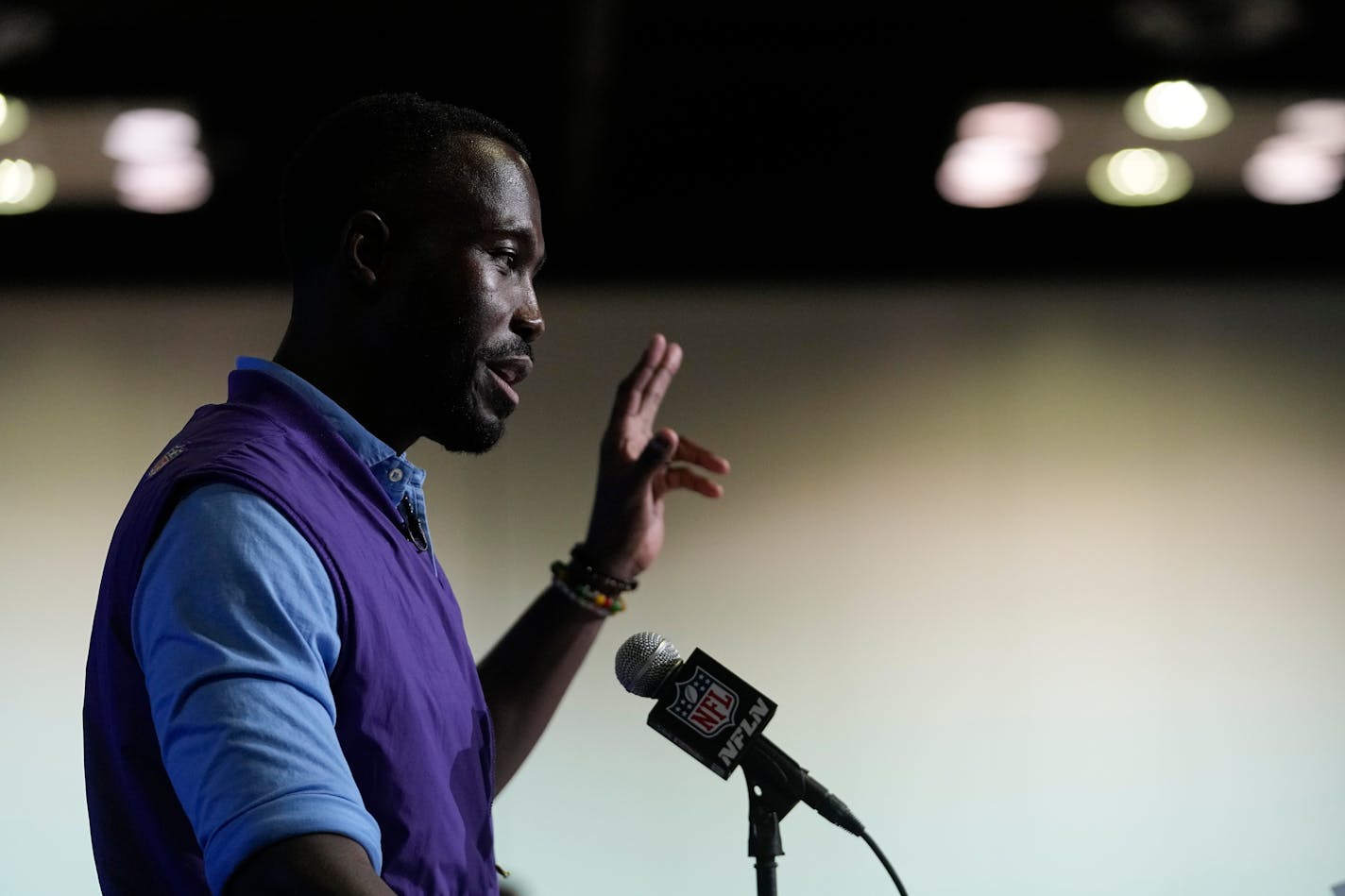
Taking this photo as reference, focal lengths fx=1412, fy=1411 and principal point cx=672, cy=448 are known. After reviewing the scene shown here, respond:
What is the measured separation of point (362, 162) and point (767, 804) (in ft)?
2.32

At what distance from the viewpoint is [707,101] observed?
11.9 ft

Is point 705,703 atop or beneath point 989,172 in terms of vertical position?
beneath

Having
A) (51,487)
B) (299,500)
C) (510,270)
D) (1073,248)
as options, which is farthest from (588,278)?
(299,500)

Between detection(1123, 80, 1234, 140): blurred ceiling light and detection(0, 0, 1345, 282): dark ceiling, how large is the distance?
5cm

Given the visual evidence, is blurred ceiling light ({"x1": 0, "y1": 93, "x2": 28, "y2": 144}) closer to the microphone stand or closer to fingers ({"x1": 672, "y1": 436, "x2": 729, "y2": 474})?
fingers ({"x1": 672, "y1": 436, "x2": 729, "y2": 474})

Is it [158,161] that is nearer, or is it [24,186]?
[158,161]

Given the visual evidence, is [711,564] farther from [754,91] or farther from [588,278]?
[754,91]

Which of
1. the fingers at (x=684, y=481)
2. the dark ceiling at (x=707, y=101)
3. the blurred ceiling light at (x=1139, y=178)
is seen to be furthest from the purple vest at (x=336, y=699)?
the blurred ceiling light at (x=1139, y=178)

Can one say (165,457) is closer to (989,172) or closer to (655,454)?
(655,454)

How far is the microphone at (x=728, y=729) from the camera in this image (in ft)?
4.25

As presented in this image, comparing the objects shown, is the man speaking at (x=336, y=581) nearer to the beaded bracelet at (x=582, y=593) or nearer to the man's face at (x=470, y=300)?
the man's face at (x=470, y=300)

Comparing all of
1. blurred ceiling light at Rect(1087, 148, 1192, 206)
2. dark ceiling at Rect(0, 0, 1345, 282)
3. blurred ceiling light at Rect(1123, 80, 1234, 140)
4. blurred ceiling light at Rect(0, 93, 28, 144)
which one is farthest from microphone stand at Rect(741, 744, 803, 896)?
blurred ceiling light at Rect(0, 93, 28, 144)

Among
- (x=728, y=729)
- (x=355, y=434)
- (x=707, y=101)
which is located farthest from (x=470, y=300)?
(x=707, y=101)

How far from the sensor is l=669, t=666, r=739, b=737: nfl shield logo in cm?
130
